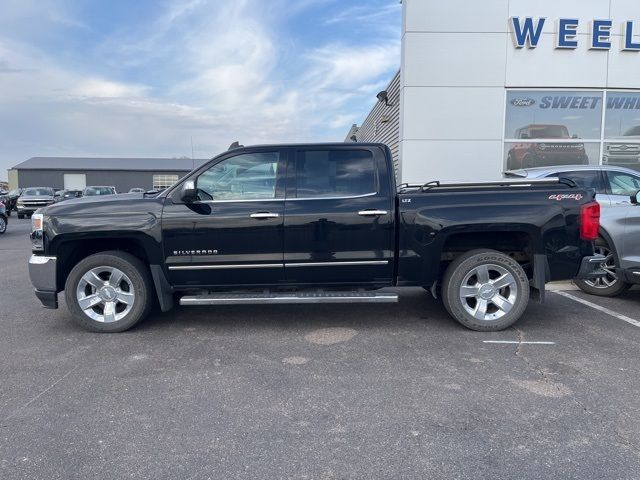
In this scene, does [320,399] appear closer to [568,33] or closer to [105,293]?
[105,293]

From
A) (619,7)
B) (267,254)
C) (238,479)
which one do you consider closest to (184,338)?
(267,254)

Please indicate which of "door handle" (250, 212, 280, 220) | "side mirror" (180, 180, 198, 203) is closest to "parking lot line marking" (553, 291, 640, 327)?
"door handle" (250, 212, 280, 220)

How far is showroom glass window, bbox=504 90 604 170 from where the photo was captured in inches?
448

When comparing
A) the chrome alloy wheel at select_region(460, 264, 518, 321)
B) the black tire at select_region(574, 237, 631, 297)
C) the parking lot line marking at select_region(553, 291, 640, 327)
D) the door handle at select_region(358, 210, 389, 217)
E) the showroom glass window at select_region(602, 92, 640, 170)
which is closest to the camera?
the door handle at select_region(358, 210, 389, 217)

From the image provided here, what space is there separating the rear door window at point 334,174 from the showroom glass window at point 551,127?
291 inches

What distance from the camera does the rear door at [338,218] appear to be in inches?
198

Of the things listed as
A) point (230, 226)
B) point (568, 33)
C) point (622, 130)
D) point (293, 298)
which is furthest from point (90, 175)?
point (293, 298)

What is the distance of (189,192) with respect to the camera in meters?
4.93

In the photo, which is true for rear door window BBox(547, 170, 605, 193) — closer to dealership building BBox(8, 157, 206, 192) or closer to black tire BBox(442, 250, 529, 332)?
black tire BBox(442, 250, 529, 332)

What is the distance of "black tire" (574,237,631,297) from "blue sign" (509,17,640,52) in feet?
20.9

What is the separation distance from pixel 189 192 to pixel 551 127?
9.69 meters

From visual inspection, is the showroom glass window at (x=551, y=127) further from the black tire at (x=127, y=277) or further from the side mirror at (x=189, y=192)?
the black tire at (x=127, y=277)

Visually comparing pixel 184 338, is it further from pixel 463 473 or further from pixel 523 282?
pixel 523 282

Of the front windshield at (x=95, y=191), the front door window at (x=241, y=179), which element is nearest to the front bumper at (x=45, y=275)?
the front door window at (x=241, y=179)
